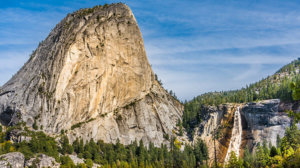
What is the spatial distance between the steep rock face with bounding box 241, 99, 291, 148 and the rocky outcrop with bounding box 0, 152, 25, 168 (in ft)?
254

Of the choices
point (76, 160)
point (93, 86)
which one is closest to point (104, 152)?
point (76, 160)

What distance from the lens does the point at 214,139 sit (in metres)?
111

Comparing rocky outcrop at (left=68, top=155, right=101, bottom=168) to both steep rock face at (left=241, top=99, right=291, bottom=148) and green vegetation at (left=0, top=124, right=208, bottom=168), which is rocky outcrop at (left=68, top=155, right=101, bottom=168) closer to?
green vegetation at (left=0, top=124, right=208, bottom=168)

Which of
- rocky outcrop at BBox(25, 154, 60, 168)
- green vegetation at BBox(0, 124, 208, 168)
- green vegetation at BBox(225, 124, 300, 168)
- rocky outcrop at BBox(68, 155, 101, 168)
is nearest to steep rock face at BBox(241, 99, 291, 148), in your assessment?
green vegetation at BBox(225, 124, 300, 168)

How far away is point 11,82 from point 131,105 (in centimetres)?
4717

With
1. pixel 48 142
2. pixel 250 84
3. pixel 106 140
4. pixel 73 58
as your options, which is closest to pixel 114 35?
pixel 73 58

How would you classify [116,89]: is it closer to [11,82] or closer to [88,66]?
[88,66]

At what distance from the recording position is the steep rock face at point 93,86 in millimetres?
94062

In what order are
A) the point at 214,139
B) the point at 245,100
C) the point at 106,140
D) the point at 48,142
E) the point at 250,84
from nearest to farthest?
the point at 48,142 < the point at 106,140 < the point at 214,139 < the point at 245,100 < the point at 250,84

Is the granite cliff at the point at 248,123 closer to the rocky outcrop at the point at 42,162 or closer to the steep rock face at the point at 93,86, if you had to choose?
the steep rock face at the point at 93,86

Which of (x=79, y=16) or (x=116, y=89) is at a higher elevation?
(x=79, y=16)

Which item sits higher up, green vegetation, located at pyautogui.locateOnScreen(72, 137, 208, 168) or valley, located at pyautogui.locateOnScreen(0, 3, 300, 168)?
valley, located at pyautogui.locateOnScreen(0, 3, 300, 168)

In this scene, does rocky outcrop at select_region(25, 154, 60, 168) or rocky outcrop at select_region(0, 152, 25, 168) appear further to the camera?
rocky outcrop at select_region(25, 154, 60, 168)

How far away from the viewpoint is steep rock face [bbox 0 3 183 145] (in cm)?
9406
